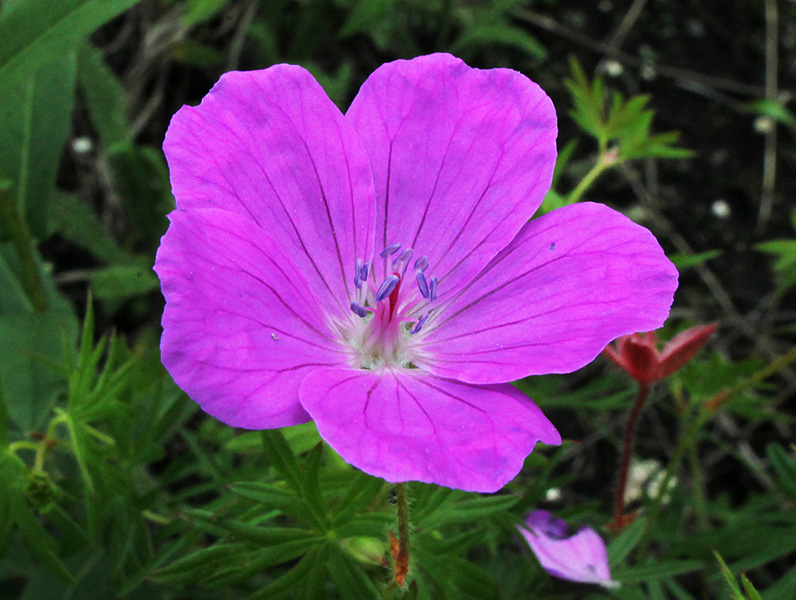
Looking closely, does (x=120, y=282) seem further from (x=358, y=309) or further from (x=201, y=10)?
(x=358, y=309)

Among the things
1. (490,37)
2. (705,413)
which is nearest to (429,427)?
(705,413)

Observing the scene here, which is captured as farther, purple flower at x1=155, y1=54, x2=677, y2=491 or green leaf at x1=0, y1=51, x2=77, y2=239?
green leaf at x1=0, y1=51, x2=77, y2=239

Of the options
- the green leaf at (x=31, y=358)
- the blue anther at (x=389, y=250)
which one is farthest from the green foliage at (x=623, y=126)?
the green leaf at (x=31, y=358)

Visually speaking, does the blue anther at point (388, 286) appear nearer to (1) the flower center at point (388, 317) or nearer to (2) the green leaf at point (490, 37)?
(1) the flower center at point (388, 317)

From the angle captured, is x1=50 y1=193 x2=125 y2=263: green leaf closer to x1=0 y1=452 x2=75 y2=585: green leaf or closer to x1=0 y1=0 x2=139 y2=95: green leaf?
x1=0 y1=0 x2=139 y2=95: green leaf

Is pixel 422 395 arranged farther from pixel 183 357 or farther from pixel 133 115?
Answer: pixel 133 115

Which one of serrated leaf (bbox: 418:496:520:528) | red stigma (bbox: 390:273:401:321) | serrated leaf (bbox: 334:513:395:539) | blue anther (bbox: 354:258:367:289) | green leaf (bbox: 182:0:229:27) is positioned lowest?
serrated leaf (bbox: 418:496:520:528)

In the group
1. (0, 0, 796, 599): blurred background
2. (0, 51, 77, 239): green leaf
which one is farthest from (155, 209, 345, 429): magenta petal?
(0, 51, 77, 239): green leaf
